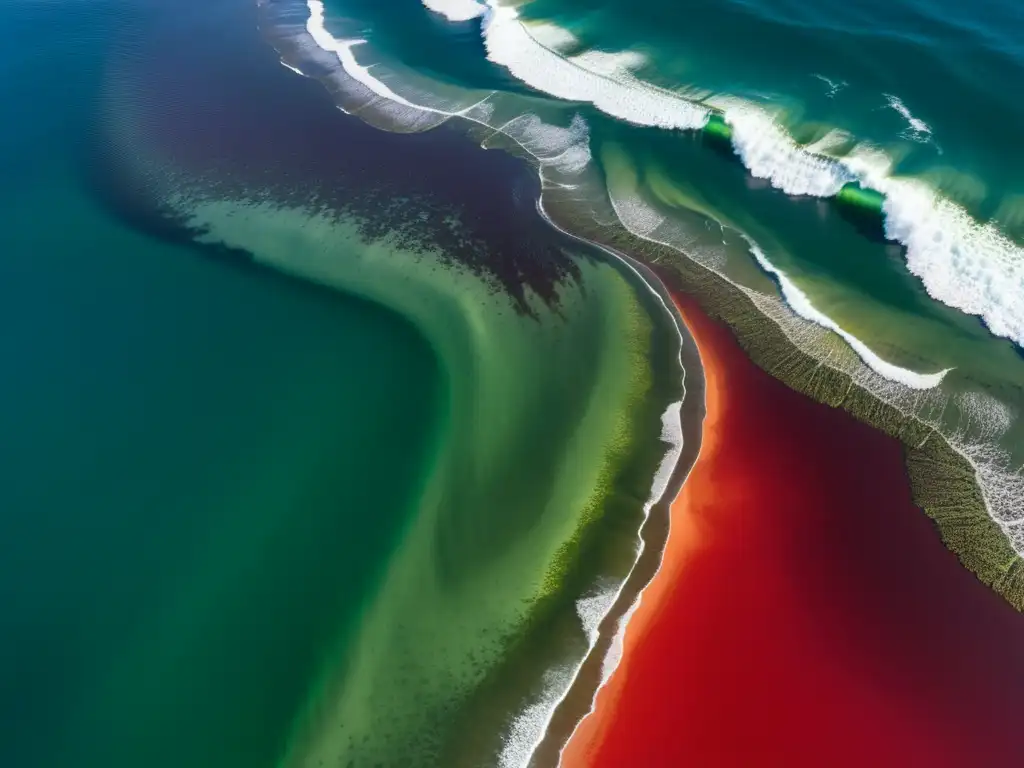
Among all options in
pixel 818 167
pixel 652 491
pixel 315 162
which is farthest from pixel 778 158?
pixel 315 162

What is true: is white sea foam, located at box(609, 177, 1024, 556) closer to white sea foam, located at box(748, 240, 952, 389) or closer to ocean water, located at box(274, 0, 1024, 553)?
ocean water, located at box(274, 0, 1024, 553)

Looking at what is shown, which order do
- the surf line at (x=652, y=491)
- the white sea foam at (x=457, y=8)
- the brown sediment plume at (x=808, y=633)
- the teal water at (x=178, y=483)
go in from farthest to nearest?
1. the white sea foam at (x=457, y=8)
2. the teal water at (x=178, y=483)
3. the surf line at (x=652, y=491)
4. the brown sediment plume at (x=808, y=633)

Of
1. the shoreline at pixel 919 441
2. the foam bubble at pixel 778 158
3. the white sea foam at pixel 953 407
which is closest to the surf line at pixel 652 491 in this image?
the shoreline at pixel 919 441

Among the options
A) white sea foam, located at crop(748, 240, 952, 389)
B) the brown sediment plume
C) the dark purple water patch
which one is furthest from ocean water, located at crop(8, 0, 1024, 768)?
the brown sediment plume

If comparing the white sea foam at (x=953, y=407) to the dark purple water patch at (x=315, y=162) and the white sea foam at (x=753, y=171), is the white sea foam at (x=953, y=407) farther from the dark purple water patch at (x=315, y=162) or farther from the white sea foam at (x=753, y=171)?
the dark purple water patch at (x=315, y=162)

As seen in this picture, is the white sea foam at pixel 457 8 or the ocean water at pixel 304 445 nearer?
the ocean water at pixel 304 445

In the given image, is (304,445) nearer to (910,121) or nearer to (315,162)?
(315,162)

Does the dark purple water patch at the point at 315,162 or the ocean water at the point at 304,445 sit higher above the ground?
the dark purple water patch at the point at 315,162
